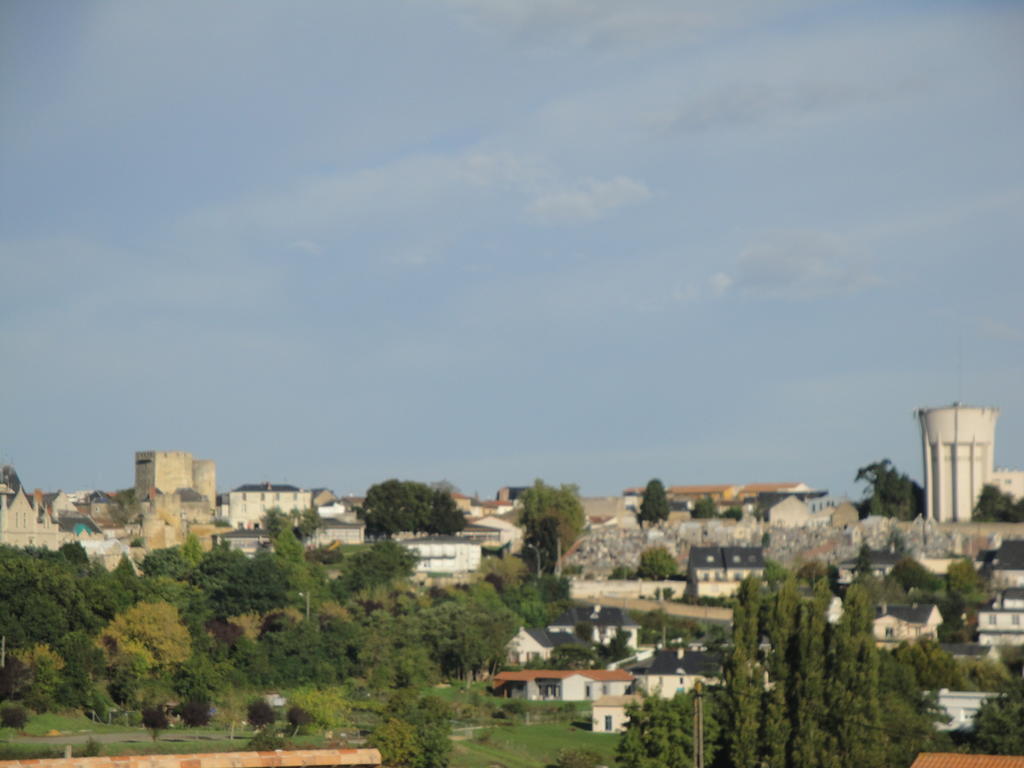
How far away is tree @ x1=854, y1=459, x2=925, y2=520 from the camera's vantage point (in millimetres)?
87812

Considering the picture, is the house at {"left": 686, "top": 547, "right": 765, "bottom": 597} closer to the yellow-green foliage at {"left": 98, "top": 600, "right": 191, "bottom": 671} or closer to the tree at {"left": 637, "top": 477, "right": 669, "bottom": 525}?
the tree at {"left": 637, "top": 477, "right": 669, "bottom": 525}

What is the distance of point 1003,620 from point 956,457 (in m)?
24.2

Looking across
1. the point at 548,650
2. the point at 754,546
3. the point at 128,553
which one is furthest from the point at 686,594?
the point at 128,553

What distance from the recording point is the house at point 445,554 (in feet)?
261

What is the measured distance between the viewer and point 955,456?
8638 cm

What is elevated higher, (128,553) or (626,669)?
(128,553)

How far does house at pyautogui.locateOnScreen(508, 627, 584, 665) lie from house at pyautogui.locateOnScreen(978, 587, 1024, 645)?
49.8ft

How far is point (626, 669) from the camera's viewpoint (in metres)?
58.3

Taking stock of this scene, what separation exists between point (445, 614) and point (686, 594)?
56.1 feet

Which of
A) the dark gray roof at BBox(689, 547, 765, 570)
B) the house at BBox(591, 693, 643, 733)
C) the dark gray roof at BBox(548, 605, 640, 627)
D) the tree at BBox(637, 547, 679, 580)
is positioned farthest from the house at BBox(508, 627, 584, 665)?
the tree at BBox(637, 547, 679, 580)

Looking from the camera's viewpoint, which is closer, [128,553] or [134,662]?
[134,662]

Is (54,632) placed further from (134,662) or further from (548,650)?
(548,650)

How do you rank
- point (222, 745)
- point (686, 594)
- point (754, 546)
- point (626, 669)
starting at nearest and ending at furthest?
point (222, 745) < point (626, 669) < point (686, 594) < point (754, 546)

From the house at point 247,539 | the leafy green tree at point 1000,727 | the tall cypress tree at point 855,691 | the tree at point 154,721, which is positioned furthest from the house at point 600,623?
the tree at point 154,721
